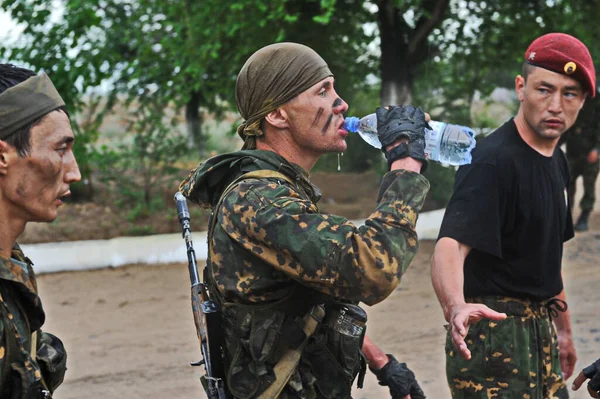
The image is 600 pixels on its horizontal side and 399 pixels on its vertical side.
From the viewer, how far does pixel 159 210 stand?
1302 centimetres

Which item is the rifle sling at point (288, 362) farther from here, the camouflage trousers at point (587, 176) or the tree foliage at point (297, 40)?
the camouflage trousers at point (587, 176)

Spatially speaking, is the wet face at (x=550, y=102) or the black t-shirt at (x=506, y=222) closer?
the black t-shirt at (x=506, y=222)

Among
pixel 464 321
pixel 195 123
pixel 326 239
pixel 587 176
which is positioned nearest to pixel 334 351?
pixel 326 239

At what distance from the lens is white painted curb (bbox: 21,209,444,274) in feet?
36.4

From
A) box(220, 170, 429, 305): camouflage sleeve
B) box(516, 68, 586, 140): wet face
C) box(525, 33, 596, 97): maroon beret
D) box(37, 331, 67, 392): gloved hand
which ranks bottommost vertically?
box(37, 331, 67, 392): gloved hand

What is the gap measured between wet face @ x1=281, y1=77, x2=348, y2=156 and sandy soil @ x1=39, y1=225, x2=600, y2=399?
3.83 m

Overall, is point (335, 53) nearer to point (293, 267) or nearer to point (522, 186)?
point (522, 186)

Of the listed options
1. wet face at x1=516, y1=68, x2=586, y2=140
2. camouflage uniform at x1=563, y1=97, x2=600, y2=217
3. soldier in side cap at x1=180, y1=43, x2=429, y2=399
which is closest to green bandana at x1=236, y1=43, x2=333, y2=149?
soldier in side cap at x1=180, y1=43, x2=429, y2=399

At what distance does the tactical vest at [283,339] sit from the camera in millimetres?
2682

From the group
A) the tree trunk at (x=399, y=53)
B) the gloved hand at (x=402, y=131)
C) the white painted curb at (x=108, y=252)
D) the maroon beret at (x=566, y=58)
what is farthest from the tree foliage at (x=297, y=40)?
the gloved hand at (x=402, y=131)

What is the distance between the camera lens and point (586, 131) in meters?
13.2

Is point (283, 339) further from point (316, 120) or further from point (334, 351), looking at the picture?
point (316, 120)

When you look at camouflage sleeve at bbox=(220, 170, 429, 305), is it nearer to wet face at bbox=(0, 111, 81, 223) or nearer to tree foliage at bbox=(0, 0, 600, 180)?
wet face at bbox=(0, 111, 81, 223)

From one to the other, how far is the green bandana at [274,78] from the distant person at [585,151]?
1093cm
